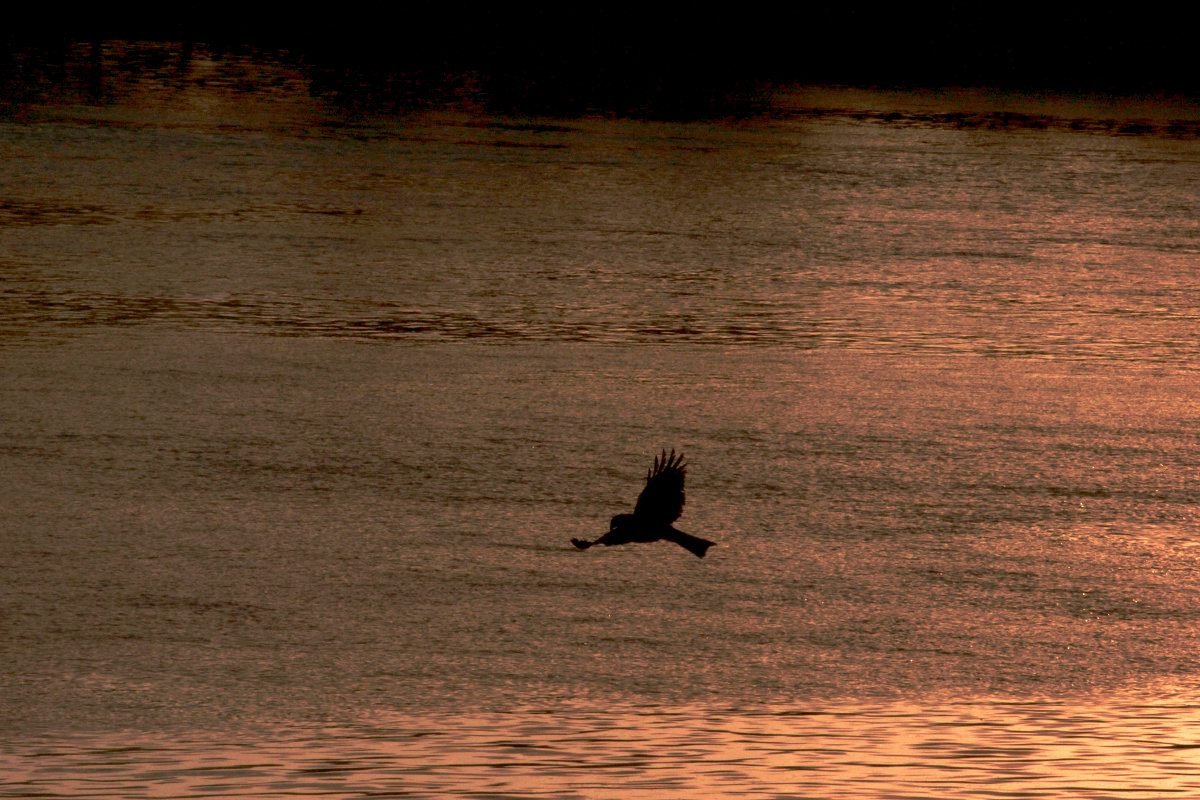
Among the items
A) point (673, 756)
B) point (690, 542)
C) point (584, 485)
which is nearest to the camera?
point (673, 756)

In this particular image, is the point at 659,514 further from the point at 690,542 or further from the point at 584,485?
the point at 584,485

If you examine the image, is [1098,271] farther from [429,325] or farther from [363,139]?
[363,139]

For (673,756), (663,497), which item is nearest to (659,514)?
(663,497)

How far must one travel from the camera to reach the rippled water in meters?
2.65

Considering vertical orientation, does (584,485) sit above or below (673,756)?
above

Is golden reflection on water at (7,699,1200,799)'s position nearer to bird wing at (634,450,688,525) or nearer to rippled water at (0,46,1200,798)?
rippled water at (0,46,1200,798)

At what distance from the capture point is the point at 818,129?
9820mm

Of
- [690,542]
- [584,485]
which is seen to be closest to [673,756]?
[690,542]

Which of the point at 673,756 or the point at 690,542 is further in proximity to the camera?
the point at 690,542

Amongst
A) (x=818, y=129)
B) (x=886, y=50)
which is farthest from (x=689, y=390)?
(x=886, y=50)

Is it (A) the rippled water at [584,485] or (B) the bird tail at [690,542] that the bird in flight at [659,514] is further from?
(A) the rippled water at [584,485]

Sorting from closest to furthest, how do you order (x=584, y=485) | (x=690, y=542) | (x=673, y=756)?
(x=673, y=756)
(x=690, y=542)
(x=584, y=485)

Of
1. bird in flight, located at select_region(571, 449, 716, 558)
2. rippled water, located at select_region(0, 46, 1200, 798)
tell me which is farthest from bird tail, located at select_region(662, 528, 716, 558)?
rippled water, located at select_region(0, 46, 1200, 798)

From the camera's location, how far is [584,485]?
3871 millimetres
